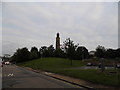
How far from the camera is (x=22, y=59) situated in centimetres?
11025

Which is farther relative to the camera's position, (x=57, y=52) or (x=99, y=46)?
(x=99, y=46)

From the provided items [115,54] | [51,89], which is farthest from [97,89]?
[115,54]

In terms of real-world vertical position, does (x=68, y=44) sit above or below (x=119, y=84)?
above

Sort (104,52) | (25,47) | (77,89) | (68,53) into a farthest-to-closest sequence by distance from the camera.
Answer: (104,52), (25,47), (68,53), (77,89)

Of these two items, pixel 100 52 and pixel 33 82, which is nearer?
pixel 33 82

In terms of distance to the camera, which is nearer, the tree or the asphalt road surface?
the asphalt road surface

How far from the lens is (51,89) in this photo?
1288cm

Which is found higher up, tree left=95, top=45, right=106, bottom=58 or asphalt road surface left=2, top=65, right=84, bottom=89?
tree left=95, top=45, right=106, bottom=58

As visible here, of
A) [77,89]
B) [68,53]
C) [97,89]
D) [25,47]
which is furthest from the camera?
[25,47]

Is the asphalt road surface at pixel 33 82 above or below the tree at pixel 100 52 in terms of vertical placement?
below

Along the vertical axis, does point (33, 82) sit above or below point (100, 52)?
below

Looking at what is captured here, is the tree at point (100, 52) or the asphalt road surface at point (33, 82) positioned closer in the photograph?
the asphalt road surface at point (33, 82)

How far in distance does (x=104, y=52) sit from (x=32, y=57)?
40.8 meters

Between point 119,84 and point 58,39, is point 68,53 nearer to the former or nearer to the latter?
point 119,84
